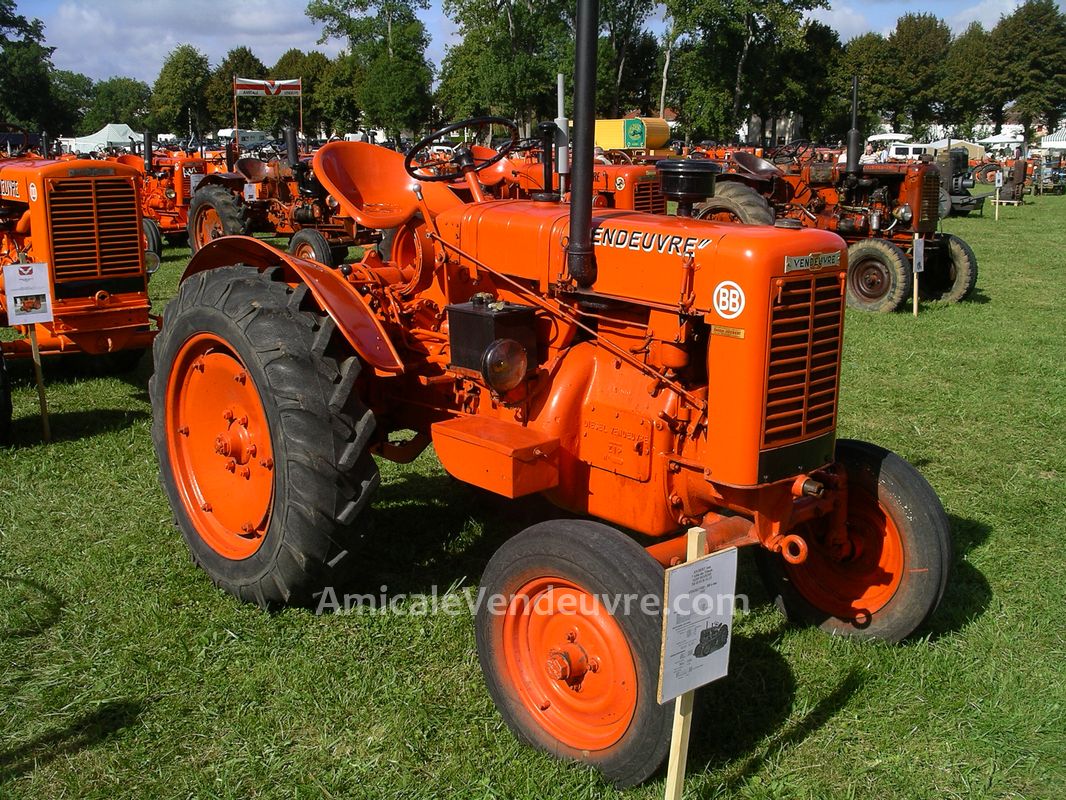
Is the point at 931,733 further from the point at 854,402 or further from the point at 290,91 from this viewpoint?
the point at 290,91

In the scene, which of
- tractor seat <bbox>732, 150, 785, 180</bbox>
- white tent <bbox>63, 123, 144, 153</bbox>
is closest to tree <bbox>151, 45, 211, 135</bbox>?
white tent <bbox>63, 123, 144, 153</bbox>

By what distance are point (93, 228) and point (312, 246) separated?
141 inches

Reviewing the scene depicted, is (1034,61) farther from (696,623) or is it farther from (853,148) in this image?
(696,623)

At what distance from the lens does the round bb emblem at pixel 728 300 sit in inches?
108

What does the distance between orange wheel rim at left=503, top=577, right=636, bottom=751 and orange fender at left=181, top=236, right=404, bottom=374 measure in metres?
1.12

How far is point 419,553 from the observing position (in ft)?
14.0

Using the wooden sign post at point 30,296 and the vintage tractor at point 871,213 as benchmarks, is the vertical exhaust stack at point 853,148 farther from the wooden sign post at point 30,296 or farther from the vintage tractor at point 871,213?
the wooden sign post at point 30,296

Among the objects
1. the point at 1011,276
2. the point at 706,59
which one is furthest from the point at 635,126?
the point at 706,59

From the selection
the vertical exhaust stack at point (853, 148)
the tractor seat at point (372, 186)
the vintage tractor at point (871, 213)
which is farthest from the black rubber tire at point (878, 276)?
the tractor seat at point (372, 186)

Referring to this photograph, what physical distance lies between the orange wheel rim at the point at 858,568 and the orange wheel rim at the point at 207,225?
11.6 m

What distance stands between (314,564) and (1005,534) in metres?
3.40

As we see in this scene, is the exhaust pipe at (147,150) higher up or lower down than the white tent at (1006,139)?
lower down

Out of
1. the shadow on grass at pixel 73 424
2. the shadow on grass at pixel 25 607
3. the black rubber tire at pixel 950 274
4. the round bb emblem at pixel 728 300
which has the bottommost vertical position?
the shadow on grass at pixel 25 607

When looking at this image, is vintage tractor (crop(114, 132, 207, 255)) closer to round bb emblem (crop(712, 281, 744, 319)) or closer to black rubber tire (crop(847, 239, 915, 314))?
black rubber tire (crop(847, 239, 915, 314))
